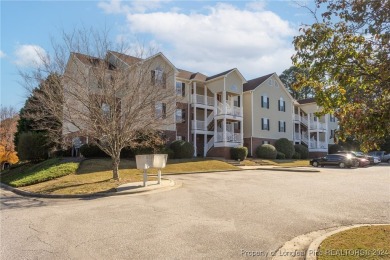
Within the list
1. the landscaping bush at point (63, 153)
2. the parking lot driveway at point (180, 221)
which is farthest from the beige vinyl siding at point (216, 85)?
the parking lot driveway at point (180, 221)

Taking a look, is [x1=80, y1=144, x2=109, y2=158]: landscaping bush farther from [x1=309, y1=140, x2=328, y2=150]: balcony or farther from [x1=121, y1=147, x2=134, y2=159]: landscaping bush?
[x1=309, y1=140, x2=328, y2=150]: balcony

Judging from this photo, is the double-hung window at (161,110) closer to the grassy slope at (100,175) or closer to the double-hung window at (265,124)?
the grassy slope at (100,175)

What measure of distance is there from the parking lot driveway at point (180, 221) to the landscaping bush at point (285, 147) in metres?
28.3

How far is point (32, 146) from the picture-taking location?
28797 millimetres

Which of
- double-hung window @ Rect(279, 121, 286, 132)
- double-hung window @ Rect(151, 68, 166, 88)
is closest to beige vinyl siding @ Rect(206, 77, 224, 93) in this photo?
double-hung window @ Rect(279, 121, 286, 132)

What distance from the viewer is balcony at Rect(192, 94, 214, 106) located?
36031 mm

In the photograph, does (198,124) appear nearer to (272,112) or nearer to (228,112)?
(228,112)

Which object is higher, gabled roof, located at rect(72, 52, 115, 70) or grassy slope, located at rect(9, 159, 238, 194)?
gabled roof, located at rect(72, 52, 115, 70)

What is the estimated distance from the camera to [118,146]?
58.0 ft

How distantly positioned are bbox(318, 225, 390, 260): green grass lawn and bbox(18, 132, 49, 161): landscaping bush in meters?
26.7

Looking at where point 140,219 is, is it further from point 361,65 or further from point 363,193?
point 363,193

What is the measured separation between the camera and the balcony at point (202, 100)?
36.0 metres

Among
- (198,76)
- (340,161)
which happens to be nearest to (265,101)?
(198,76)

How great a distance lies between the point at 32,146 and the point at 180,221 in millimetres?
24025
